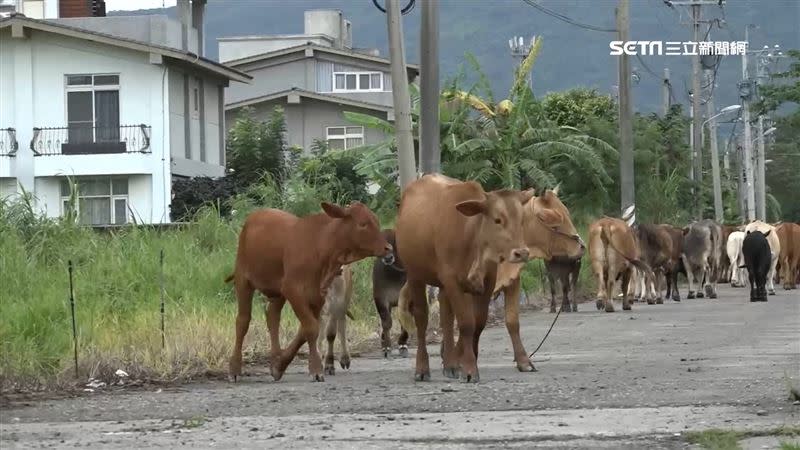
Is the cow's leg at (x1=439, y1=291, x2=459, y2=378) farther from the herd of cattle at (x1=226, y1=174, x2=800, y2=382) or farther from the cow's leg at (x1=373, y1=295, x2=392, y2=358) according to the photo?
the cow's leg at (x1=373, y1=295, x2=392, y2=358)

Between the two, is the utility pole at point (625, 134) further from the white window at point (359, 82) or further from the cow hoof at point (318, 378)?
the white window at point (359, 82)

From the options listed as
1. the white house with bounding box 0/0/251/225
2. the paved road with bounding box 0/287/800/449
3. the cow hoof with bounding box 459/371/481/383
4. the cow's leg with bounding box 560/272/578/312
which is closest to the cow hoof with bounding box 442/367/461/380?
the paved road with bounding box 0/287/800/449

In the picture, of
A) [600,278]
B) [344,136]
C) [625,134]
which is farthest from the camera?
[344,136]

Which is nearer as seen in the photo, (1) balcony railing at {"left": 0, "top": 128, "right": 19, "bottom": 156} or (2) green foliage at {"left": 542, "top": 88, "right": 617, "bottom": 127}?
(1) balcony railing at {"left": 0, "top": 128, "right": 19, "bottom": 156}

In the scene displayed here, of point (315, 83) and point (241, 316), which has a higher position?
point (315, 83)

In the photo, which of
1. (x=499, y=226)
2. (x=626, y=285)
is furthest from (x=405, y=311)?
(x=626, y=285)

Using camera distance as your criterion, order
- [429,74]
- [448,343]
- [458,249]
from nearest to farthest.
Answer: [458,249]
[448,343]
[429,74]

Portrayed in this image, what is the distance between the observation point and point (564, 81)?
650 feet

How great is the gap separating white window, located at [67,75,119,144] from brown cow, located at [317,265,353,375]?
107 ft

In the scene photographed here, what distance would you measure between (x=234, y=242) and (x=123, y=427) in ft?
40.2

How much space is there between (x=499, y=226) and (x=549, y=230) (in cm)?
339

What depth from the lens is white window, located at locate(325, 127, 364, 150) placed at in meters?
65.0

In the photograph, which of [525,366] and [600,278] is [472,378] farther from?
[600,278]

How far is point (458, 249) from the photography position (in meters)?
15.8
